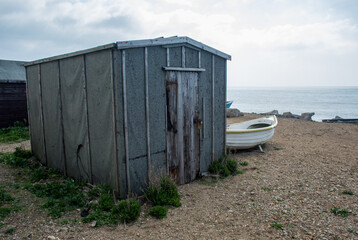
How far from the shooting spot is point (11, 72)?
55.9 ft

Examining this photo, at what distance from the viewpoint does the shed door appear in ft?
21.6

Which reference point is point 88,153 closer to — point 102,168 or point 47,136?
point 102,168

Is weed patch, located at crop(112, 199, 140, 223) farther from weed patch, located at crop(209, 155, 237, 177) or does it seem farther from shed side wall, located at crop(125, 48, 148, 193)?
weed patch, located at crop(209, 155, 237, 177)

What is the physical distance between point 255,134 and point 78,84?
639cm

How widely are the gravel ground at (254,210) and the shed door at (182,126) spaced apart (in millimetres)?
470

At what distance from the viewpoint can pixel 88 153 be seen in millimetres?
6543

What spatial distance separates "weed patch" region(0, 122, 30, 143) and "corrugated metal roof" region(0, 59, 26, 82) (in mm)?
2686

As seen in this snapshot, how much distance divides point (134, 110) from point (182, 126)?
5.08 feet

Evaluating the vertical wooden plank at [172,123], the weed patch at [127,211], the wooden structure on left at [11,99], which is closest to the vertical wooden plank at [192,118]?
the vertical wooden plank at [172,123]

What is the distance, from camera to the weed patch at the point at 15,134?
13.2 meters

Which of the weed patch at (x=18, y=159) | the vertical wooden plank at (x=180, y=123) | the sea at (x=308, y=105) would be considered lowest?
the sea at (x=308, y=105)

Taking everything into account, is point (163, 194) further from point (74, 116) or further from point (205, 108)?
point (74, 116)

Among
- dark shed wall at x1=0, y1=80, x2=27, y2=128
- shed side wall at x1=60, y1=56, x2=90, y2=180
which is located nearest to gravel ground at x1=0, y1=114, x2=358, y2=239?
shed side wall at x1=60, y1=56, x2=90, y2=180

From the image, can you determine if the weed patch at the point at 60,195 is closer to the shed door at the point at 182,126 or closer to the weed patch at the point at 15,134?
the shed door at the point at 182,126
